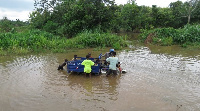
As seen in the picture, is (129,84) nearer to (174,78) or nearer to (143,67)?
(174,78)

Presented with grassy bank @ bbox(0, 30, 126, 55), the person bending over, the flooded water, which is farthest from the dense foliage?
the person bending over

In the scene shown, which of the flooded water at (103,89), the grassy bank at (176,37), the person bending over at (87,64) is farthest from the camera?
the grassy bank at (176,37)

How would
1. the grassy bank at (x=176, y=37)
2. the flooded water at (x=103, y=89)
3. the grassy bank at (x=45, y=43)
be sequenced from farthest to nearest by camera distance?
1. the grassy bank at (x=176, y=37)
2. the grassy bank at (x=45, y=43)
3. the flooded water at (x=103, y=89)

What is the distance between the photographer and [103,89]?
7199 mm

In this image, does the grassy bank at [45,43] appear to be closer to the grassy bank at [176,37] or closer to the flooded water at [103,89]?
the grassy bank at [176,37]

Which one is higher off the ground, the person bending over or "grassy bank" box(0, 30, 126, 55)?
"grassy bank" box(0, 30, 126, 55)

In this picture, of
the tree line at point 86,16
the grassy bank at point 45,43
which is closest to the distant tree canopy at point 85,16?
the tree line at point 86,16

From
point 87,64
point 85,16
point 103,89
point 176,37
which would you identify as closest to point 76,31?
point 85,16

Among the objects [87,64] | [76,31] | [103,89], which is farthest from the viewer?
[76,31]

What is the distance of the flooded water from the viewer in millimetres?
5695

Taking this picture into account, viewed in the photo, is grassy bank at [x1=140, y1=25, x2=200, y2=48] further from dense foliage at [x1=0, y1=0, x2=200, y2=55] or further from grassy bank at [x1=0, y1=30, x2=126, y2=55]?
grassy bank at [x1=0, y1=30, x2=126, y2=55]

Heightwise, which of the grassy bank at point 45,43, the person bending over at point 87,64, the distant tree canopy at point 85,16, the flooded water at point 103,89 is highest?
the distant tree canopy at point 85,16

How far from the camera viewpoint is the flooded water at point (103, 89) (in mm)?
5695

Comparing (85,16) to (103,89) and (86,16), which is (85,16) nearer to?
(86,16)
